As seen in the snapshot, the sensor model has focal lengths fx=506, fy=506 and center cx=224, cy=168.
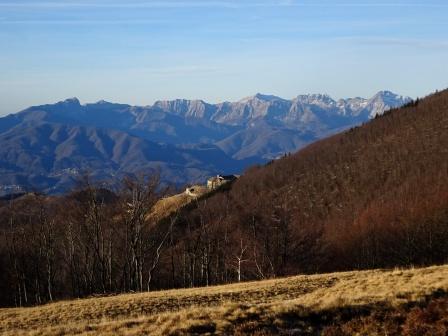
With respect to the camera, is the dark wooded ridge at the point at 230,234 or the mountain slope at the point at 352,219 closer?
the dark wooded ridge at the point at 230,234

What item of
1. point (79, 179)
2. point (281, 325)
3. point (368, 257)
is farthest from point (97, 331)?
point (368, 257)

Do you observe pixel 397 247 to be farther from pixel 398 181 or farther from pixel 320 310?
pixel 320 310

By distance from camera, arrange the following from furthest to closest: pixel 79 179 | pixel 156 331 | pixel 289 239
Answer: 1. pixel 289 239
2. pixel 79 179
3. pixel 156 331

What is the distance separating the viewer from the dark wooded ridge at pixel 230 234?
60.4 meters

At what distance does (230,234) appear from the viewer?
9819cm

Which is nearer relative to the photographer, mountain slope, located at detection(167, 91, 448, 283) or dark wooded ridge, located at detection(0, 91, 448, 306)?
dark wooded ridge, located at detection(0, 91, 448, 306)

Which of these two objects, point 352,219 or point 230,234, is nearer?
point 230,234

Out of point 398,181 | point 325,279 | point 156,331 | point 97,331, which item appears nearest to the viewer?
point 156,331

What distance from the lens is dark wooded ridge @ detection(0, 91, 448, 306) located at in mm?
60438

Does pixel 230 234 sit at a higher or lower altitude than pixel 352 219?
higher

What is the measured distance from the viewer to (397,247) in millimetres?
110500

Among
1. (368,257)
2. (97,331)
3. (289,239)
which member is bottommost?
(368,257)

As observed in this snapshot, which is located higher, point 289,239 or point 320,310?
point 320,310

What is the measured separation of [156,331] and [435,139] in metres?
189
